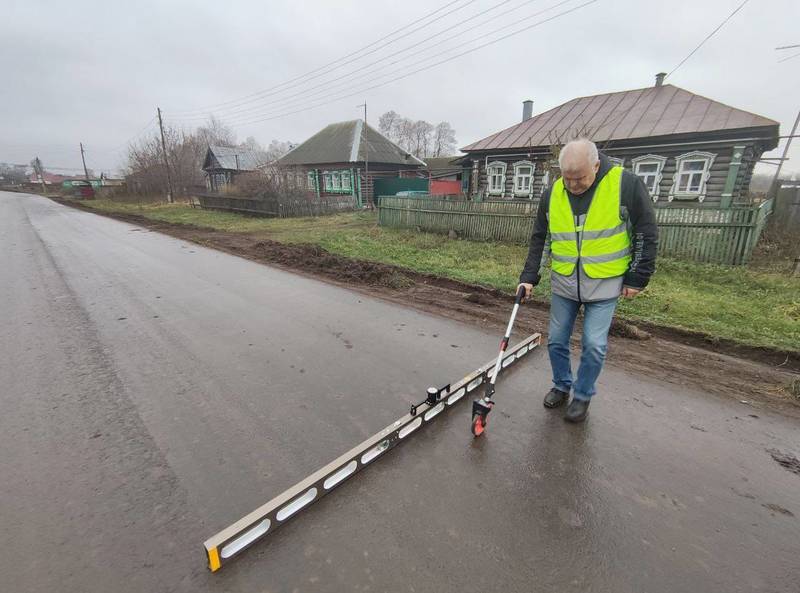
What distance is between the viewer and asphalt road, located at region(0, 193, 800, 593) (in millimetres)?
1796

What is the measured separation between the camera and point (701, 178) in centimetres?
1379

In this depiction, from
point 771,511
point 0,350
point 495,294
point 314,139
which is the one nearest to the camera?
point 771,511

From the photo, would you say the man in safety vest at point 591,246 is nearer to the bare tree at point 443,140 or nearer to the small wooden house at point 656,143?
the small wooden house at point 656,143

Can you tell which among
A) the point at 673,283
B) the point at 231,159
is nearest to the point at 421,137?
the point at 231,159

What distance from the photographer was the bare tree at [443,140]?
71375mm

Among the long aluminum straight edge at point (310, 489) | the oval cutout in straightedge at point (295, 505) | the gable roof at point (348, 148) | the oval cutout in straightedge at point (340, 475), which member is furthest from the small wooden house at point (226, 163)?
the oval cutout in straightedge at point (295, 505)

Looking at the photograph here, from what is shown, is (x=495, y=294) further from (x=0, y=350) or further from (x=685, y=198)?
(x=685, y=198)

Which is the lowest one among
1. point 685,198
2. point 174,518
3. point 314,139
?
point 174,518

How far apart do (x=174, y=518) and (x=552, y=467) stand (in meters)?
2.29

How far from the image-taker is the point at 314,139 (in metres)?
31.1

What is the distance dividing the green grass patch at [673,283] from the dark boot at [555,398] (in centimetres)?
262

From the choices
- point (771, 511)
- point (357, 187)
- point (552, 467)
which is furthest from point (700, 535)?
point (357, 187)

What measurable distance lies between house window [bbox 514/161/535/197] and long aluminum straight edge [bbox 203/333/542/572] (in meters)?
16.8

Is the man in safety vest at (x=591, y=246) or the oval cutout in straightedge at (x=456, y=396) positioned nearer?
the man in safety vest at (x=591, y=246)
